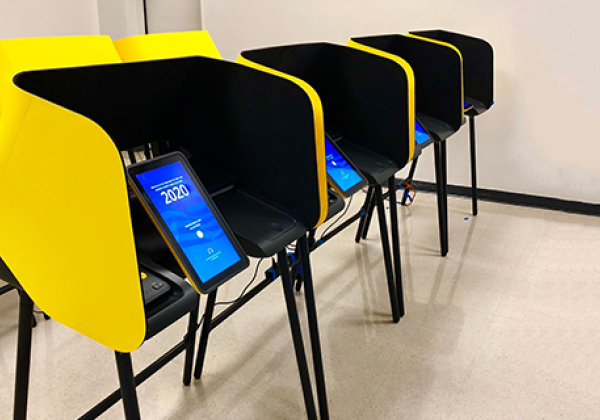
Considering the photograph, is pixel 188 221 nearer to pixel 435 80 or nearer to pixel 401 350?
pixel 401 350

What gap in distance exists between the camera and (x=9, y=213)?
3.29ft

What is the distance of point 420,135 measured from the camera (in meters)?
Result: 2.18

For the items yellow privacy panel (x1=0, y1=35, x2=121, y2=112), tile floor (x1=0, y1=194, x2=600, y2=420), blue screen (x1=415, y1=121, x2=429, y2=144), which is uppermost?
yellow privacy panel (x1=0, y1=35, x2=121, y2=112)

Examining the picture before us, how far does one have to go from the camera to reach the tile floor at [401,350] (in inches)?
67.5

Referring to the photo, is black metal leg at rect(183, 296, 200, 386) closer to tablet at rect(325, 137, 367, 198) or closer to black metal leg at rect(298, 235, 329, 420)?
black metal leg at rect(298, 235, 329, 420)

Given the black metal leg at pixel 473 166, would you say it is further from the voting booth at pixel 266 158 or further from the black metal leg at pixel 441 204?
the voting booth at pixel 266 158

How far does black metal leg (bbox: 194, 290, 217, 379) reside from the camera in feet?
5.55

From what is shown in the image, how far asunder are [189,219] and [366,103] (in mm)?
1042

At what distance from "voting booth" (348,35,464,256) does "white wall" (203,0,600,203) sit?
Result: 1.03 m

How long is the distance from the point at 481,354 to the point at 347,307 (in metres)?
0.55

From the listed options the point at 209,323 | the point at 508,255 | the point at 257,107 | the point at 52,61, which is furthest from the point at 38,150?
the point at 508,255

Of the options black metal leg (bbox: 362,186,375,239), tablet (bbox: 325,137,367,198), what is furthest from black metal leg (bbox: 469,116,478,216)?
tablet (bbox: 325,137,367,198)

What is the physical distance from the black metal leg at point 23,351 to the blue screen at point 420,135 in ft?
4.73

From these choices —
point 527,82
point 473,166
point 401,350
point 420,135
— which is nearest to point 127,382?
point 401,350
